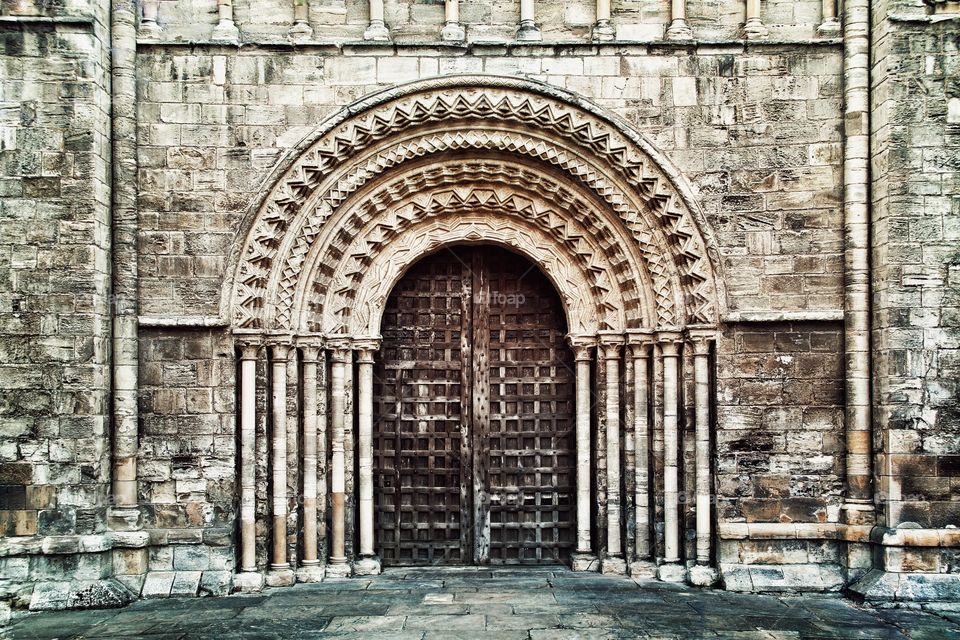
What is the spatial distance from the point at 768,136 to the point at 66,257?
598cm

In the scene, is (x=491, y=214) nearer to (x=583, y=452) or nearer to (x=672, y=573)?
(x=583, y=452)

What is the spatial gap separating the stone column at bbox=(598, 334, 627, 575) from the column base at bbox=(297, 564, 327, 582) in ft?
8.27

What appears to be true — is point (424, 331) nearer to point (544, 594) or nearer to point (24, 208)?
point (544, 594)

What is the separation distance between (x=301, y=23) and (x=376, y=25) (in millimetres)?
650

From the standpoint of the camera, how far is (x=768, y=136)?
7.56 metres

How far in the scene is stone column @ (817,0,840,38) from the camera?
24.6ft

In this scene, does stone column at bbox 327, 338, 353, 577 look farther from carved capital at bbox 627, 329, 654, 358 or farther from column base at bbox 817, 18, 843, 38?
column base at bbox 817, 18, 843, 38

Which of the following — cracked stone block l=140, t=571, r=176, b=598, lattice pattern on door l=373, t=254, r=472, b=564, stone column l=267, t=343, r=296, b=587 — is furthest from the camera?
lattice pattern on door l=373, t=254, r=472, b=564

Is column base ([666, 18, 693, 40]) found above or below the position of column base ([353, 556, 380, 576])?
above

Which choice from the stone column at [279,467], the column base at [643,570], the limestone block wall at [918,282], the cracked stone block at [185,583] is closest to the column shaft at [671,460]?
the column base at [643,570]

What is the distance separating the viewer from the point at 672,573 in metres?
Result: 7.57

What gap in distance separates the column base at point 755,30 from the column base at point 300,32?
3790 millimetres

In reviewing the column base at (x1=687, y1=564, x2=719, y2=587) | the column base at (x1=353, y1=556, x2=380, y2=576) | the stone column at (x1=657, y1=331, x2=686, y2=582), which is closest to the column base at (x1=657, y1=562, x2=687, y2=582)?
the stone column at (x1=657, y1=331, x2=686, y2=582)

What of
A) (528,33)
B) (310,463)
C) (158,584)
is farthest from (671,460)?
(158,584)
